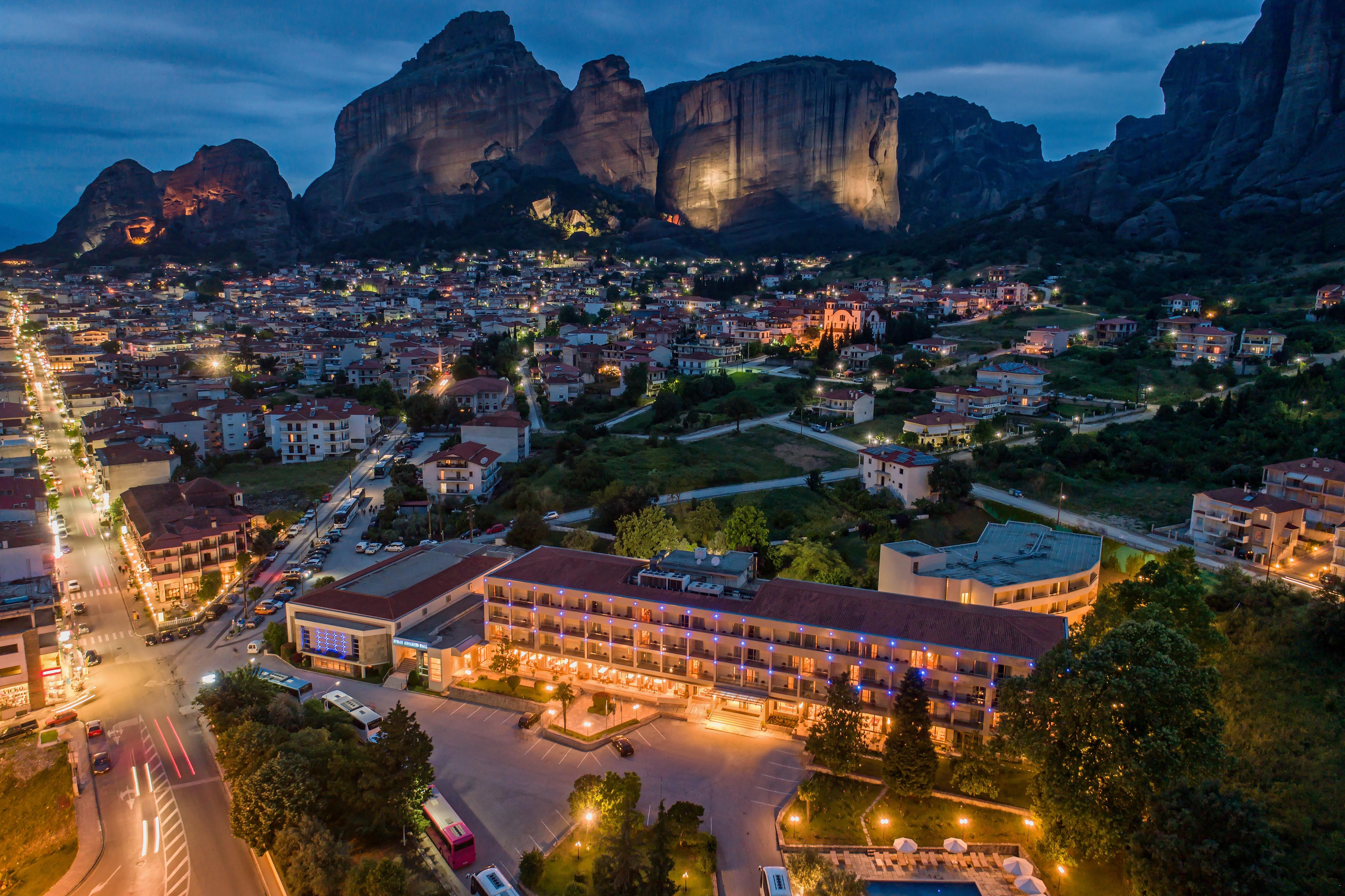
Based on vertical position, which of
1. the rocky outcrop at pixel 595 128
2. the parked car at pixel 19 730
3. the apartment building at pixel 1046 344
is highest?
the rocky outcrop at pixel 595 128

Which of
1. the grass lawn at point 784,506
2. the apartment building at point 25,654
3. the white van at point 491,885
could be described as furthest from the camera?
the grass lawn at point 784,506

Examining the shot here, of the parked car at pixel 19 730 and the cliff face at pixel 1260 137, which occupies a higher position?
the cliff face at pixel 1260 137

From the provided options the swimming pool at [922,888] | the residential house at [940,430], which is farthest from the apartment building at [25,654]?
the residential house at [940,430]

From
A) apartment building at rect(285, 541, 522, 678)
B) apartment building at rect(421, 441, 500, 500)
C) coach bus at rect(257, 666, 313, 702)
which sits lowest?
coach bus at rect(257, 666, 313, 702)

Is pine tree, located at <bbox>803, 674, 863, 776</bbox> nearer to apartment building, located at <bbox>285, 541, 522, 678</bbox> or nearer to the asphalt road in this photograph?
apartment building, located at <bbox>285, 541, 522, 678</bbox>

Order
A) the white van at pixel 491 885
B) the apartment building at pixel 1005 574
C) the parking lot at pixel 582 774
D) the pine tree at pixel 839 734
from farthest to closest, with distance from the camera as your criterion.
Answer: the apartment building at pixel 1005 574, the pine tree at pixel 839 734, the parking lot at pixel 582 774, the white van at pixel 491 885

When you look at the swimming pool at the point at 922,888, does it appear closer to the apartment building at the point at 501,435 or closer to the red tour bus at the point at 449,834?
the red tour bus at the point at 449,834

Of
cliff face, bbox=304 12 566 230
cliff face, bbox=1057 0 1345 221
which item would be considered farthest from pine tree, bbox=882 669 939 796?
cliff face, bbox=304 12 566 230

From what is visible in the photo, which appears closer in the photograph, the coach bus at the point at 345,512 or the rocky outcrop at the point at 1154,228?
the coach bus at the point at 345,512
